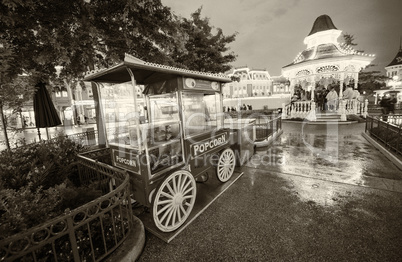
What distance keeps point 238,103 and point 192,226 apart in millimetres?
35752

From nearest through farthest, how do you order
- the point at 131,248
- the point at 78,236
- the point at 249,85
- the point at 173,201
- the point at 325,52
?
the point at 78,236
the point at 131,248
the point at 173,201
the point at 325,52
the point at 249,85

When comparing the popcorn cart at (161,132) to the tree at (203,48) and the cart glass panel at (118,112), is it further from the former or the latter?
the tree at (203,48)

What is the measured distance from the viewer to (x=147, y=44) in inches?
253

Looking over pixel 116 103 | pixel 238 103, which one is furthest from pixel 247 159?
pixel 238 103

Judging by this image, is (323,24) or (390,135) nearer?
(390,135)

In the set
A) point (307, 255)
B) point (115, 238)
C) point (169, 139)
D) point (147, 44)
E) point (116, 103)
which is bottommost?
point (307, 255)

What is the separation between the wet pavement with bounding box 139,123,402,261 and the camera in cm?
261

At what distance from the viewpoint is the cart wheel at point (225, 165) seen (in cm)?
482

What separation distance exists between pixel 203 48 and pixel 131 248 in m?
12.1

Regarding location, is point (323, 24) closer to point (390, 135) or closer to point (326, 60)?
point (326, 60)

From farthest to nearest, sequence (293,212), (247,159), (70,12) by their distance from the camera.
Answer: (247,159) < (70,12) < (293,212)

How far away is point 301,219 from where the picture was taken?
3.30 meters

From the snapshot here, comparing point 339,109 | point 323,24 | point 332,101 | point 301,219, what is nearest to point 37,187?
point 301,219

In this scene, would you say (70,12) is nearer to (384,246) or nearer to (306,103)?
(384,246)
